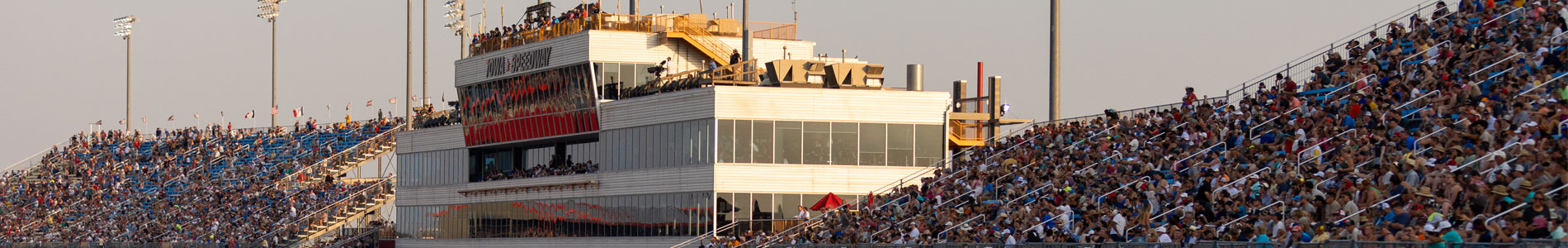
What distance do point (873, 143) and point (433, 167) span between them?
2124 centimetres

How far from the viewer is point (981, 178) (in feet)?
135

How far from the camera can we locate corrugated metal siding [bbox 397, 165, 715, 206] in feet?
171

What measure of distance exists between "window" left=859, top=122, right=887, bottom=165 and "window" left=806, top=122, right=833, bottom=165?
831mm

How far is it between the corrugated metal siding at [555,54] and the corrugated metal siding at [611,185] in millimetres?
→ 3173

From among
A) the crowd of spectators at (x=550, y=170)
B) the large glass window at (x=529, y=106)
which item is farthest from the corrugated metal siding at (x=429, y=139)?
the crowd of spectators at (x=550, y=170)

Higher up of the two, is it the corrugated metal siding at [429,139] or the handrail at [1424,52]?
the handrail at [1424,52]

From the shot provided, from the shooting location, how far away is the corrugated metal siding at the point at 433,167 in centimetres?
6562

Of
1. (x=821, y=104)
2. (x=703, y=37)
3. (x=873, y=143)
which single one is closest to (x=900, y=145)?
(x=873, y=143)

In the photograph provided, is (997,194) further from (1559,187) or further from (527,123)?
(527,123)

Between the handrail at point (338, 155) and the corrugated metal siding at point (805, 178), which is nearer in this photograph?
the corrugated metal siding at point (805, 178)

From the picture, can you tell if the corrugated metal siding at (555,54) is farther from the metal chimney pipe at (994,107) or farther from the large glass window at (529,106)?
the metal chimney pipe at (994,107)

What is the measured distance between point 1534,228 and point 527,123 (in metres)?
41.5

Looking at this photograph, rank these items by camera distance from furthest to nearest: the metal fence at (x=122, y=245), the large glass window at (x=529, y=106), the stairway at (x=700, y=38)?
the metal fence at (x=122, y=245) < the large glass window at (x=529, y=106) < the stairway at (x=700, y=38)

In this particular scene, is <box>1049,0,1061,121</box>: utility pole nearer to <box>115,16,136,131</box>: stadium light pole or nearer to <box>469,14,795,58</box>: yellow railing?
<box>469,14,795,58</box>: yellow railing
